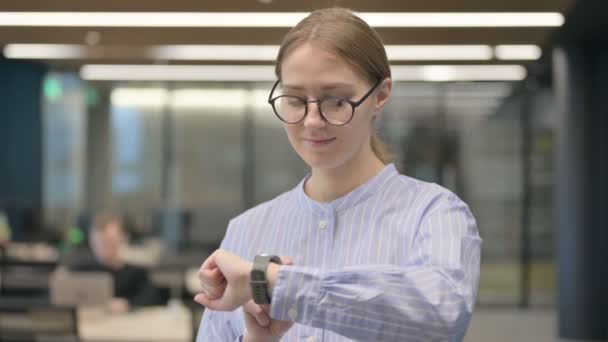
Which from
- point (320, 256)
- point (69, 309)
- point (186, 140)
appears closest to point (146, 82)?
point (186, 140)

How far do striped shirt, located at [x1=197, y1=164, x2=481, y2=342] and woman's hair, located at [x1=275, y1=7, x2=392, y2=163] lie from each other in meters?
0.20

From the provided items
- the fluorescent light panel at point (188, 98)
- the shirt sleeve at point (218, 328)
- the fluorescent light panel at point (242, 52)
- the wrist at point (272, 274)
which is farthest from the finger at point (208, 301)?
the fluorescent light panel at point (188, 98)

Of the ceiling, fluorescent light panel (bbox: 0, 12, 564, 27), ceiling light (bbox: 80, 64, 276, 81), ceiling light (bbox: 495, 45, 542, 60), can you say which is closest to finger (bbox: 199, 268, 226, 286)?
the ceiling

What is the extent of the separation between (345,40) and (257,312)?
0.42 m

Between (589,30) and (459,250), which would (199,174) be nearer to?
(589,30)

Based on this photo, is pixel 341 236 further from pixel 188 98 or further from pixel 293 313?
pixel 188 98

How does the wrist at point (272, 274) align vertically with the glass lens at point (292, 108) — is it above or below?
below

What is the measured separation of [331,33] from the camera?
120cm

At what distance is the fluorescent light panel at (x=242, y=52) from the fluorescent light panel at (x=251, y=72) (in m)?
0.65

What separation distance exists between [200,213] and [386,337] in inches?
434

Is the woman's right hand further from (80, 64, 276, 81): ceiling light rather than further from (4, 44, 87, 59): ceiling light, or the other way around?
(80, 64, 276, 81): ceiling light

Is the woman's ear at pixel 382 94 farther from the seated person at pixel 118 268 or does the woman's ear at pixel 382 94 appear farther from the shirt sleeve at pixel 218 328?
the seated person at pixel 118 268

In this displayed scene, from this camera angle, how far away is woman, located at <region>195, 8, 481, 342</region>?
3.42 ft

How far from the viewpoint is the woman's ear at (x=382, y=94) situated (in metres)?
1.27
